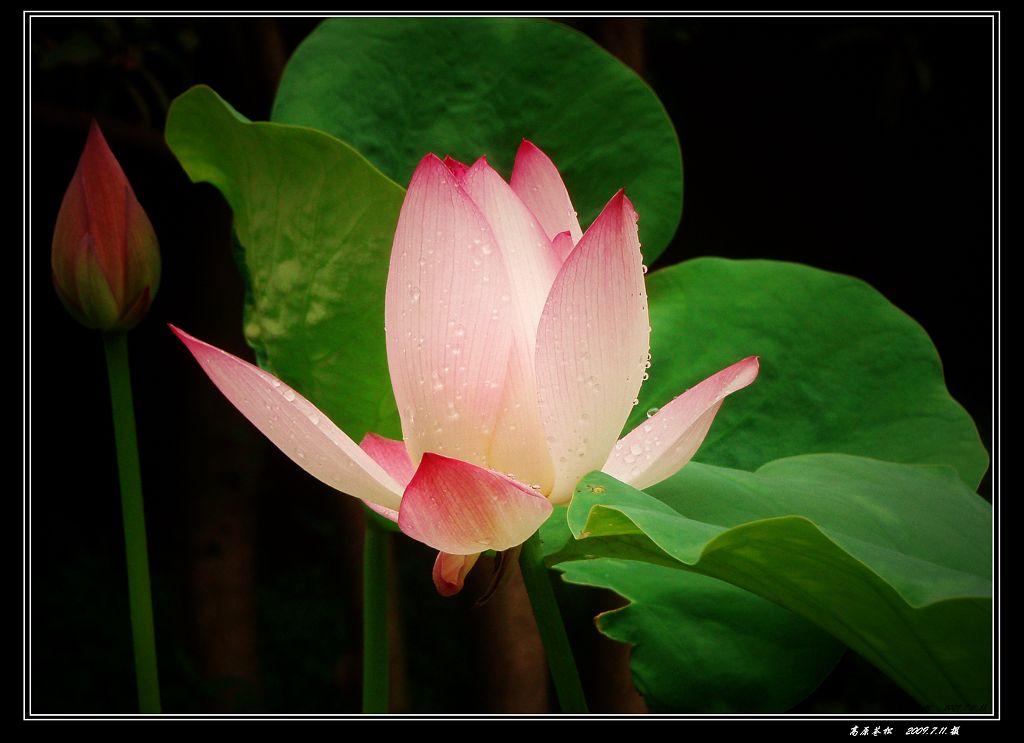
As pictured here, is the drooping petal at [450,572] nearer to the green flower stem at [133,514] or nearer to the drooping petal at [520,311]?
the drooping petal at [520,311]

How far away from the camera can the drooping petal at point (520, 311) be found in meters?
0.33

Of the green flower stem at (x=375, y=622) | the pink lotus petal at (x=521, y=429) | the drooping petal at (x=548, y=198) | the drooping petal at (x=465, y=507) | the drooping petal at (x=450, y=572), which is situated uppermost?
the drooping petal at (x=548, y=198)

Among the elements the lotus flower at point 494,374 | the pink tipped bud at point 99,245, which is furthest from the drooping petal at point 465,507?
the pink tipped bud at point 99,245

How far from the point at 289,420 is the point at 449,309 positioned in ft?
0.21

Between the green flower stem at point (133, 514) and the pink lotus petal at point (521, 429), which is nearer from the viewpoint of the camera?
the pink lotus petal at point (521, 429)

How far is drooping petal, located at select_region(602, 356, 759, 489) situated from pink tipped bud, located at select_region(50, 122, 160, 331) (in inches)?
10.4

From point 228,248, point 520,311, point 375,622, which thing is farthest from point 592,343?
point 228,248

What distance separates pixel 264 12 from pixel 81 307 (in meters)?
0.19

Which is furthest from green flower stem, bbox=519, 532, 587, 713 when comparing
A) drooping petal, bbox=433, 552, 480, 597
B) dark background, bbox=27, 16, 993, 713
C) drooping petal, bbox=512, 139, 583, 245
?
dark background, bbox=27, 16, 993, 713

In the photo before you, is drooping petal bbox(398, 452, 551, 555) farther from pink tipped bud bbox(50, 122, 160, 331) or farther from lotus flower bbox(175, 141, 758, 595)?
pink tipped bud bbox(50, 122, 160, 331)

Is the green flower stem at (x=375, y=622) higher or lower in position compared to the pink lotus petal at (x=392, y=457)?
lower

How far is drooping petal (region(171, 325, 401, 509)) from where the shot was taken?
320 mm

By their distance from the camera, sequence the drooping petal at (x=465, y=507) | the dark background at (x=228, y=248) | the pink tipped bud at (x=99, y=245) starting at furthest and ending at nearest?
1. the dark background at (x=228, y=248)
2. the pink tipped bud at (x=99, y=245)
3. the drooping petal at (x=465, y=507)

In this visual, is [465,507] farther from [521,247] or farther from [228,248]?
[228,248]
